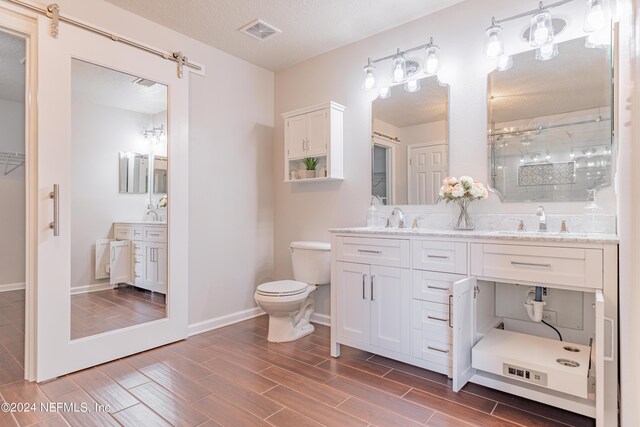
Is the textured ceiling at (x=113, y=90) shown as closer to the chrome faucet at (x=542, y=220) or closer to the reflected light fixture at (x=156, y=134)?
the reflected light fixture at (x=156, y=134)

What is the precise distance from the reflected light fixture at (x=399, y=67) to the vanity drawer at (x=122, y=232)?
2.32m

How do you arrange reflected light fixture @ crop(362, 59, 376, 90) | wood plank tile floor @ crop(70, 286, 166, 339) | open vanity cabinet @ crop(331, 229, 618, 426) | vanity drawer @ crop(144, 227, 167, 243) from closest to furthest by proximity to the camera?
open vanity cabinet @ crop(331, 229, 618, 426)
wood plank tile floor @ crop(70, 286, 166, 339)
vanity drawer @ crop(144, 227, 167, 243)
reflected light fixture @ crop(362, 59, 376, 90)

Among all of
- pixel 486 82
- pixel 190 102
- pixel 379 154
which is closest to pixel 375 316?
pixel 379 154

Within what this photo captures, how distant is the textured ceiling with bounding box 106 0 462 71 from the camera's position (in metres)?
2.51

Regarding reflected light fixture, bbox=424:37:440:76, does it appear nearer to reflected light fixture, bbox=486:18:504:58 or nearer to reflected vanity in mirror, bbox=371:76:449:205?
reflected vanity in mirror, bbox=371:76:449:205

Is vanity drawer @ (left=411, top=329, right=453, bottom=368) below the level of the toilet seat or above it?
below

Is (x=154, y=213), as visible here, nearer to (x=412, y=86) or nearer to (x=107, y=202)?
(x=107, y=202)

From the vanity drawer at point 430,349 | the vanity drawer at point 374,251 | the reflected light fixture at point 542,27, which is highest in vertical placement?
the reflected light fixture at point 542,27

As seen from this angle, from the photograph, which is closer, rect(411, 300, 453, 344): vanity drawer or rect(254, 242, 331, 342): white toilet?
rect(411, 300, 453, 344): vanity drawer

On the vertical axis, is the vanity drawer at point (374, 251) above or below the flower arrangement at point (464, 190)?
below

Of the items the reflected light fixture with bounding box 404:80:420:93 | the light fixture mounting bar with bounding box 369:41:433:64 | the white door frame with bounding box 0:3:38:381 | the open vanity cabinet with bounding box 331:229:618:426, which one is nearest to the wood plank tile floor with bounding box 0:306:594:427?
the open vanity cabinet with bounding box 331:229:618:426

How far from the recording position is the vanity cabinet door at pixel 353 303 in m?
2.38

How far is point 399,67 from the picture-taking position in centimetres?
270

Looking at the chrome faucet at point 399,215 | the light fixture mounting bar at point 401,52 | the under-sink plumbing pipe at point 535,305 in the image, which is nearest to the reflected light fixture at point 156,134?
the light fixture mounting bar at point 401,52
